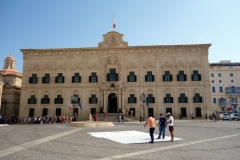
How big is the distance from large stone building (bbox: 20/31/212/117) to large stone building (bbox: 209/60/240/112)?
92.5 ft

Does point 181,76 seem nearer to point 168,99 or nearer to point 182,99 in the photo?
point 182,99

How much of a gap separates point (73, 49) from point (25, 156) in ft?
111

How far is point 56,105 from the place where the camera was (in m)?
38.2

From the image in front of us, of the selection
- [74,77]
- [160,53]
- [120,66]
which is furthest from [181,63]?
[74,77]

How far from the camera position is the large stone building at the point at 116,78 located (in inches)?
1458

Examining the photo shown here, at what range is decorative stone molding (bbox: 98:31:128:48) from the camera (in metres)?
39.4

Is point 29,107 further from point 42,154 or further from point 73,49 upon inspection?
point 42,154

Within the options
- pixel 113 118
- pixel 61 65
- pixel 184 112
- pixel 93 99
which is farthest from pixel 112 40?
pixel 184 112

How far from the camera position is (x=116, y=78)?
38250 mm

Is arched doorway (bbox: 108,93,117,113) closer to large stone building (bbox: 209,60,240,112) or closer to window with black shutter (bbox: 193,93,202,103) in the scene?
window with black shutter (bbox: 193,93,202,103)

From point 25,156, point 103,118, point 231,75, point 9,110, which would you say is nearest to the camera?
point 25,156

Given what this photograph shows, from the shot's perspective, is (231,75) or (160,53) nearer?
(160,53)

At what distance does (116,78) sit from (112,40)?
24.5 ft

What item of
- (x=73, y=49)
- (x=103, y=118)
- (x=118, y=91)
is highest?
(x=73, y=49)
